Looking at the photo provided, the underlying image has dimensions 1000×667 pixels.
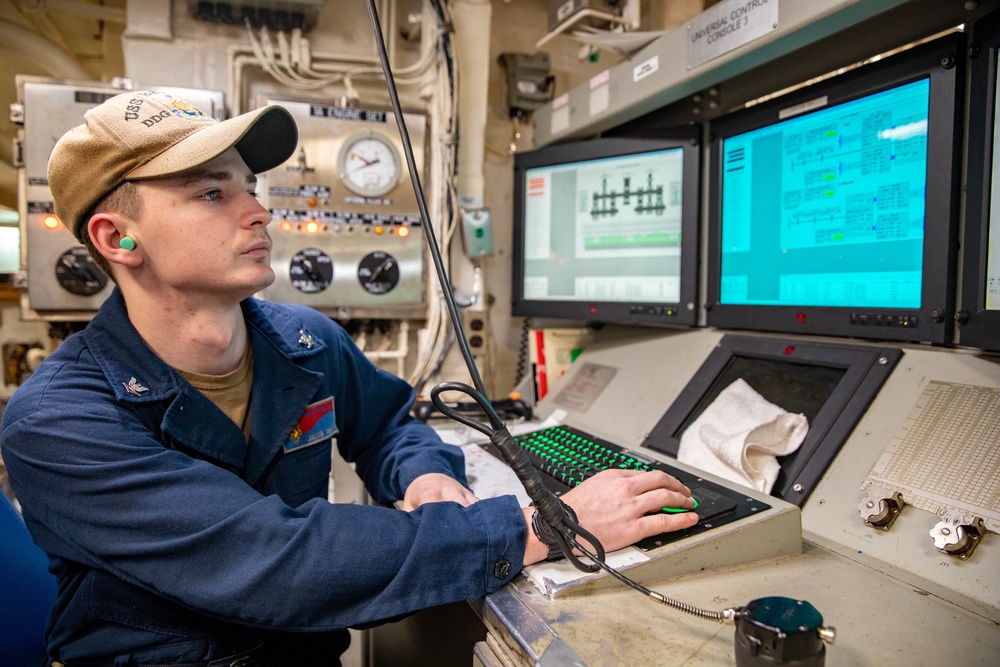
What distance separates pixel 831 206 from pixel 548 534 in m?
0.79

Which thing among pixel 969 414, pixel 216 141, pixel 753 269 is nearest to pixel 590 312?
pixel 753 269

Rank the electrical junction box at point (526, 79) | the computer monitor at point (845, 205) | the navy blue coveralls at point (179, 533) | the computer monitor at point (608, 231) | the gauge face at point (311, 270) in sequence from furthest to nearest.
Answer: the electrical junction box at point (526, 79) < the gauge face at point (311, 270) < the computer monitor at point (608, 231) < the computer monitor at point (845, 205) < the navy blue coveralls at point (179, 533)

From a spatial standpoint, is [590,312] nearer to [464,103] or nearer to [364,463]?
[364,463]

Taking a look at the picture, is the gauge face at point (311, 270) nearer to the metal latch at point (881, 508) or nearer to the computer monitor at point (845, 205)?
the computer monitor at point (845, 205)

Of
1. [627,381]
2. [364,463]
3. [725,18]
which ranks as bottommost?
[364,463]

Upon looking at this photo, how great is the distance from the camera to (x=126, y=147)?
84 centimetres

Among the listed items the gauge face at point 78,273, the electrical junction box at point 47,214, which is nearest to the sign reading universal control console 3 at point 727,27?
the electrical junction box at point 47,214

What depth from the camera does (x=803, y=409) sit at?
1.04 meters

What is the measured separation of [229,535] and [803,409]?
2.99 feet

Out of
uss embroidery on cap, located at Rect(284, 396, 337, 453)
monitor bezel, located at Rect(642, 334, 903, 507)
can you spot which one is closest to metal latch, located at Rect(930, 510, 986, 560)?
monitor bezel, located at Rect(642, 334, 903, 507)

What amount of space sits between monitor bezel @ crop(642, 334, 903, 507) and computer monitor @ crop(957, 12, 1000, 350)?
141 millimetres

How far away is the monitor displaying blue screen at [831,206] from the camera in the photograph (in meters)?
0.96

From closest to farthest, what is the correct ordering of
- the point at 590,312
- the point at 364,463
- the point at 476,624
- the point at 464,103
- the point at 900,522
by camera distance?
1. the point at 900,522
2. the point at 476,624
3. the point at 364,463
4. the point at 590,312
5. the point at 464,103

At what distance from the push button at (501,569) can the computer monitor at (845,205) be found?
737mm
